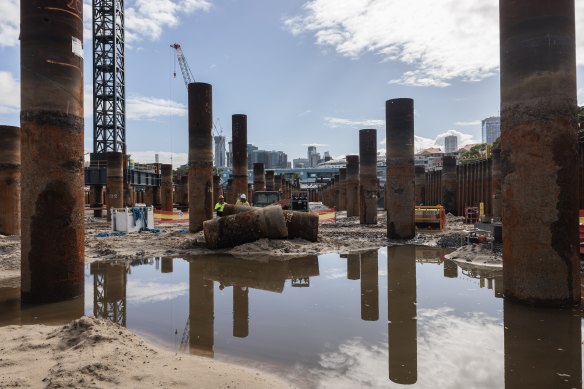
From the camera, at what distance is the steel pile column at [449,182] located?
29438 mm

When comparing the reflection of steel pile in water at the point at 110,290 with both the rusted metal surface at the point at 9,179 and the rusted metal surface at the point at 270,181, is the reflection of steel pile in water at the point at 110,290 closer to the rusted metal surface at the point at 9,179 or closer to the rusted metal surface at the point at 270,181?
the rusted metal surface at the point at 9,179

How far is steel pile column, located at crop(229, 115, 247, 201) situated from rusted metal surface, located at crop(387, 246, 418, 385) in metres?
14.2

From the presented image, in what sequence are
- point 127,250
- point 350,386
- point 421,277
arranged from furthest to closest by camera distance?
point 127,250, point 421,277, point 350,386

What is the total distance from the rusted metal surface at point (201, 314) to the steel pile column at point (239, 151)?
14287 mm

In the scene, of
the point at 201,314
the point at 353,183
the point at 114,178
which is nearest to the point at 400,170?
the point at 201,314

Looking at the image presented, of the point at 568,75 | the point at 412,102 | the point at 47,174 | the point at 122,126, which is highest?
the point at 122,126

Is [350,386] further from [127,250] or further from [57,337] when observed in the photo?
[127,250]

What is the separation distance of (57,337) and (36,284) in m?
2.42

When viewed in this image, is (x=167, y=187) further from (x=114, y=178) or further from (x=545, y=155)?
(x=545, y=155)

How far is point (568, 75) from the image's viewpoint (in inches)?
251

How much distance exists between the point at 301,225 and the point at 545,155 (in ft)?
26.5

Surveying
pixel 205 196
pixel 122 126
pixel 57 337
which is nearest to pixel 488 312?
pixel 57 337

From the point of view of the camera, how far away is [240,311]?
255 inches

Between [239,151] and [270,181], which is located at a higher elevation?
[239,151]
